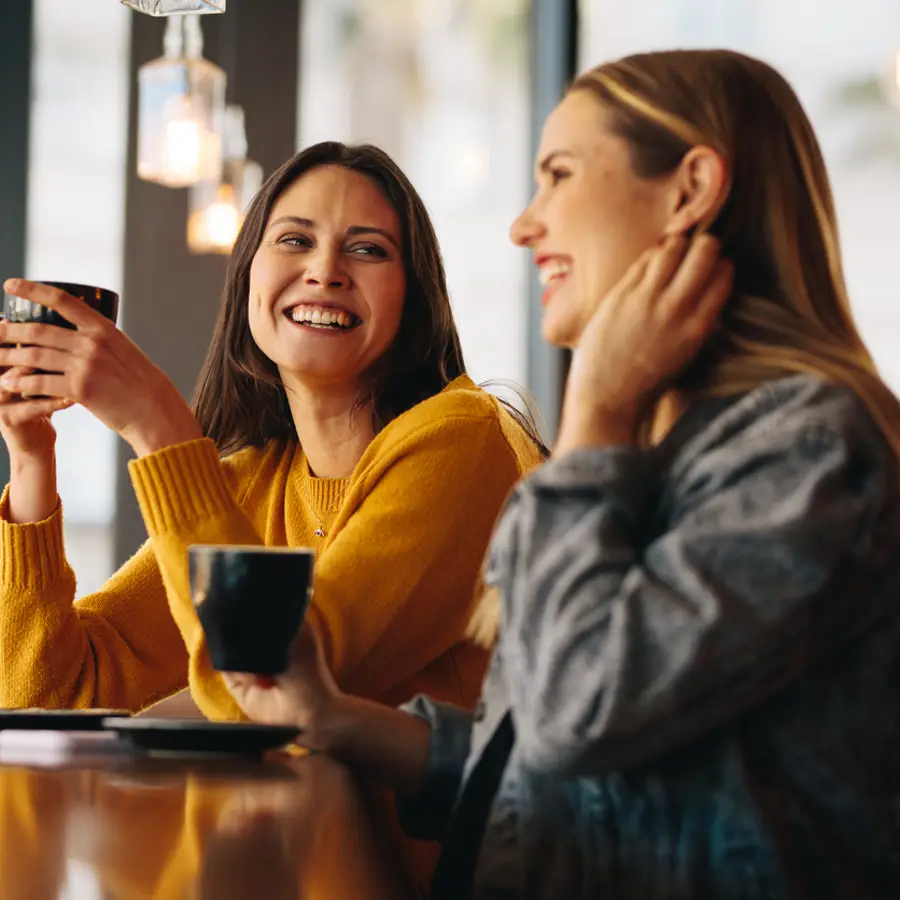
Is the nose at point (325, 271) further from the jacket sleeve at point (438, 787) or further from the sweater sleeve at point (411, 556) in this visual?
the jacket sleeve at point (438, 787)

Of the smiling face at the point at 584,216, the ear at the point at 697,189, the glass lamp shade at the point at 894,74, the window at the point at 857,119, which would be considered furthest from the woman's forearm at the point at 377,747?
the window at the point at 857,119

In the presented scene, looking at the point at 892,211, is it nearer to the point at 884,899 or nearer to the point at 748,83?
the point at 748,83

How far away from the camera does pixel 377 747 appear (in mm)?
1066

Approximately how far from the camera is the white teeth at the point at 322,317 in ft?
5.35

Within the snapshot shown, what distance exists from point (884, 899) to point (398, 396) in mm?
Answer: 1028

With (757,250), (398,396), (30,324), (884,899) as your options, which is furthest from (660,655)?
(398,396)

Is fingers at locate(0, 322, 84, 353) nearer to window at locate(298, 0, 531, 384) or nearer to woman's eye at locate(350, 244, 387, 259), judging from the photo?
woman's eye at locate(350, 244, 387, 259)

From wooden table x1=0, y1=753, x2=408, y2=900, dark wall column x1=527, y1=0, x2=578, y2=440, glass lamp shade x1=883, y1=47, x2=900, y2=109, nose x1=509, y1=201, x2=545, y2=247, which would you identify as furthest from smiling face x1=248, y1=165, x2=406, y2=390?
dark wall column x1=527, y1=0, x2=578, y2=440

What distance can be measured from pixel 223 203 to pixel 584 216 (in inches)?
124

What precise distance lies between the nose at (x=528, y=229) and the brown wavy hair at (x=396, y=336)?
0.67 metres

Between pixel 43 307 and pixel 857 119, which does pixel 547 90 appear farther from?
pixel 43 307

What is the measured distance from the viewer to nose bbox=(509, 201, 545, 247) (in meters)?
1.02

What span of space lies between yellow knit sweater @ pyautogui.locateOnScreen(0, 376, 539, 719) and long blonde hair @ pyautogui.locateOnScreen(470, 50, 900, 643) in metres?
0.50

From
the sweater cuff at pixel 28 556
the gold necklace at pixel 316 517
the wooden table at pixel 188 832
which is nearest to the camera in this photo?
the wooden table at pixel 188 832
